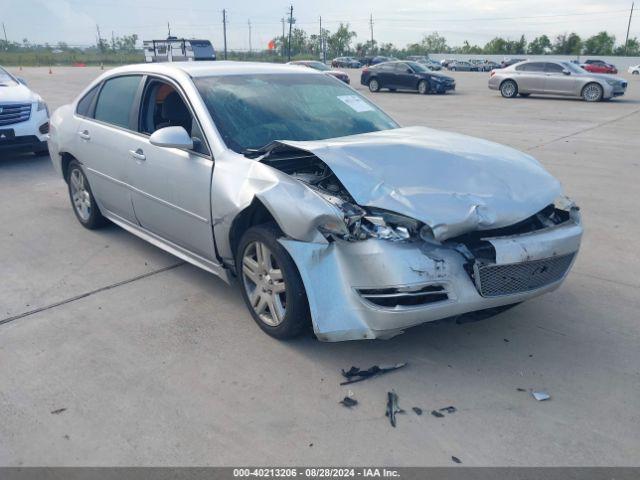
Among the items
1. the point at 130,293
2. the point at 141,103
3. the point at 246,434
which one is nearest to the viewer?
the point at 246,434

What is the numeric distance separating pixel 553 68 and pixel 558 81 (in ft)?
2.22

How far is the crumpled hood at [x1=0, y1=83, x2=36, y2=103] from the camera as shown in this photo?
347 inches

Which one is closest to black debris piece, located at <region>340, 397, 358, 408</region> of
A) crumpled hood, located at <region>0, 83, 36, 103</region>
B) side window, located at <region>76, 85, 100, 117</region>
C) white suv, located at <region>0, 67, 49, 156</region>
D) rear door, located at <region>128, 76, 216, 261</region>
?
rear door, located at <region>128, 76, 216, 261</region>

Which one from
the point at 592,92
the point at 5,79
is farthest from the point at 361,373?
the point at 592,92

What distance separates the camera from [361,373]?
323cm

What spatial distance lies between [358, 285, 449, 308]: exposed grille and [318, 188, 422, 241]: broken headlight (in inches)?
11.0

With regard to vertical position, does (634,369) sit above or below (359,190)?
below

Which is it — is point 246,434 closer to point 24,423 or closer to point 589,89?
point 24,423

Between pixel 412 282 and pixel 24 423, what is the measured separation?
207 cm

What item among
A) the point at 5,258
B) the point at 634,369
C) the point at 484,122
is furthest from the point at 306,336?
the point at 484,122

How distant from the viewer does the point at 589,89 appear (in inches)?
782

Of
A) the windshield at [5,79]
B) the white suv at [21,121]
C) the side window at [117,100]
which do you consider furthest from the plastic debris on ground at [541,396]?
the windshield at [5,79]

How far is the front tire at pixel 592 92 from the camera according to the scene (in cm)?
1959

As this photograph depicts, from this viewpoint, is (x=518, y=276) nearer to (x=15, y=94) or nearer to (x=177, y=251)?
(x=177, y=251)
